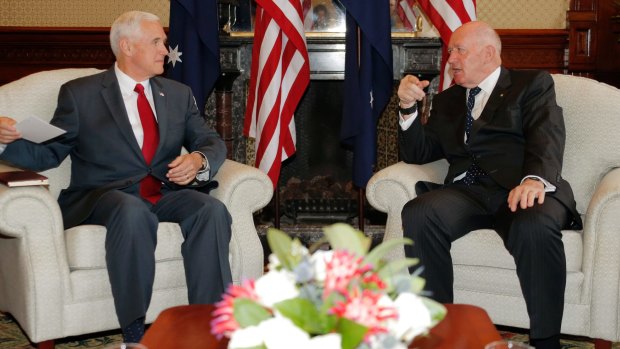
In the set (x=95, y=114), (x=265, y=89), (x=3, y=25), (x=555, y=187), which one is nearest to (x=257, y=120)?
(x=265, y=89)

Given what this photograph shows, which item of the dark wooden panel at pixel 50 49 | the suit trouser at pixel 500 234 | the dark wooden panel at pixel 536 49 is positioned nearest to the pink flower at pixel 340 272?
the suit trouser at pixel 500 234

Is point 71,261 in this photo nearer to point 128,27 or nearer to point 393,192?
point 128,27

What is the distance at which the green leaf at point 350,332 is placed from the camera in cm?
139

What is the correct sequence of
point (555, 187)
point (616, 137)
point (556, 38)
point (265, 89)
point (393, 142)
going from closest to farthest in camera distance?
point (555, 187) < point (616, 137) < point (265, 89) < point (393, 142) < point (556, 38)

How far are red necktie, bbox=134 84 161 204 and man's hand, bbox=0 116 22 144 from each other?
1.74ft

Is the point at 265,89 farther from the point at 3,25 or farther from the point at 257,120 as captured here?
the point at 3,25

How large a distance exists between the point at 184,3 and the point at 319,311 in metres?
3.63

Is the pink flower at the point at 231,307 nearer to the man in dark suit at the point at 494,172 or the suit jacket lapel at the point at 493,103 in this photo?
the man in dark suit at the point at 494,172

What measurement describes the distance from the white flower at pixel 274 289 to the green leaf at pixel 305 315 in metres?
0.02

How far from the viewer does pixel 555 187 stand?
322cm

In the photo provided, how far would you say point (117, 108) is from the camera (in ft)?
11.6

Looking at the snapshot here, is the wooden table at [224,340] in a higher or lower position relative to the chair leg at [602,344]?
higher

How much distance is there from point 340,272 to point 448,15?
346 cm

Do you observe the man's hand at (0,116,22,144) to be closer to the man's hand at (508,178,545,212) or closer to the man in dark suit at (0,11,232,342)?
the man in dark suit at (0,11,232,342)
